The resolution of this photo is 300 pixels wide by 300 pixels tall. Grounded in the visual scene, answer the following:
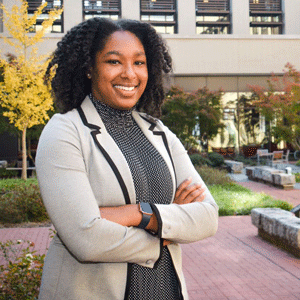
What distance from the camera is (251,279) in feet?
17.6

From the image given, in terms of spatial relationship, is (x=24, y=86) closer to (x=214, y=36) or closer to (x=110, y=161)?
(x=214, y=36)

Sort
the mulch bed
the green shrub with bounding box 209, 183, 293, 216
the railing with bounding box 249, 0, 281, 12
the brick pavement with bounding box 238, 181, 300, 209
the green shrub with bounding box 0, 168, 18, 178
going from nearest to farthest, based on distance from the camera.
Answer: the mulch bed < the green shrub with bounding box 209, 183, 293, 216 < the brick pavement with bounding box 238, 181, 300, 209 < the green shrub with bounding box 0, 168, 18, 178 < the railing with bounding box 249, 0, 281, 12

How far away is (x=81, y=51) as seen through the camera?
202 centimetres

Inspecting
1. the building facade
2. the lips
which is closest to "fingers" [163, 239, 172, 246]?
the lips

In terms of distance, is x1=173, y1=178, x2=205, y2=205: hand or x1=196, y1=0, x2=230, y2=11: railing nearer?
x1=173, y1=178, x2=205, y2=205: hand

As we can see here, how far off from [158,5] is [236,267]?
954 inches

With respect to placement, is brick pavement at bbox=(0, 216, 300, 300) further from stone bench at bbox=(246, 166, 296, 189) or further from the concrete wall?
the concrete wall

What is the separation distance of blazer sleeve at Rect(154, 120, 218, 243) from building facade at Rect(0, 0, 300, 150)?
2496 centimetres

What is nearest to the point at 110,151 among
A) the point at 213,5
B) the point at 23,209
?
the point at 23,209

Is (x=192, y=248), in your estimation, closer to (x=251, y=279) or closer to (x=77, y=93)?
(x=251, y=279)

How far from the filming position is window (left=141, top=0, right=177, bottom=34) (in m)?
27.4

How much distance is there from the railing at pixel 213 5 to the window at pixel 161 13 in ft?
5.55

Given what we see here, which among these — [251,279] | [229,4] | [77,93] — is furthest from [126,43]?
[229,4]

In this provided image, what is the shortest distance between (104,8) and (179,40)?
5.05 meters
